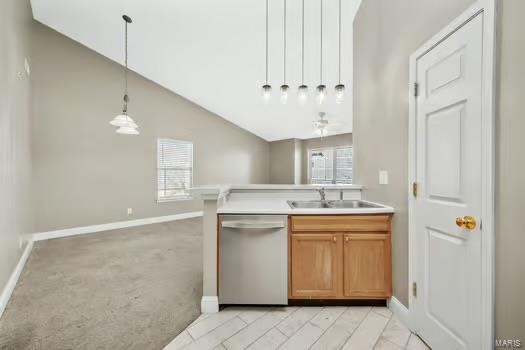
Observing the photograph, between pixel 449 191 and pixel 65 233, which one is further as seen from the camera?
pixel 65 233

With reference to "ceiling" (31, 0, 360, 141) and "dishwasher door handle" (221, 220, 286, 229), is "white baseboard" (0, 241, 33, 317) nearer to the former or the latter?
"dishwasher door handle" (221, 220, 286, 229)

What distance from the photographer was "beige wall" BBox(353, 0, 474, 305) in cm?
152

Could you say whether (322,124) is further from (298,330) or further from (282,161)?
(282,161)

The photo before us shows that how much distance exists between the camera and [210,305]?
178 cm

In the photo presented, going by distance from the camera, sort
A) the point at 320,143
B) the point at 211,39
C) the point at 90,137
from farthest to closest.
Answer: the point at 320,143 → the point at 90,137 → the point at 211,39

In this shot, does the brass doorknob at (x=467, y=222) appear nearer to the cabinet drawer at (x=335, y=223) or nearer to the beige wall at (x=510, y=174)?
the beige wall at (x=510, y=174)

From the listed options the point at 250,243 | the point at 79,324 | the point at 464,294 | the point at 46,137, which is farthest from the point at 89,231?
the point at 464,294

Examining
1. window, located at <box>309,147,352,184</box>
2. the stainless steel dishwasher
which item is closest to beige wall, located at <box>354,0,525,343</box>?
the stainless steel dishwasher

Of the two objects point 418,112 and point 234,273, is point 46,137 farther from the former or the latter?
point 418,112

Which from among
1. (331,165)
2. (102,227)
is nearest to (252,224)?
(102,227)

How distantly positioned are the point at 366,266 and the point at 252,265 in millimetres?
983

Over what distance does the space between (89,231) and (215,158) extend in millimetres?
3430

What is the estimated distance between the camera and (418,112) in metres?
1.53

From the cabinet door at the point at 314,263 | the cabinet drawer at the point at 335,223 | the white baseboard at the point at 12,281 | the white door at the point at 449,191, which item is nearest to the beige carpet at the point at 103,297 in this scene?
the white baseboard at the point at 12,281
